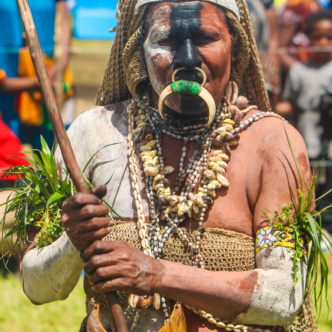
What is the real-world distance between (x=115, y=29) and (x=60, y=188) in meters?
0.91

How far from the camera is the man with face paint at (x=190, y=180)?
2752mm

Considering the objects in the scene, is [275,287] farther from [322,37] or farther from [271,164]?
[322,37]

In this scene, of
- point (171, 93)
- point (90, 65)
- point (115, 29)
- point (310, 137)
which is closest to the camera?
point (171, 93)

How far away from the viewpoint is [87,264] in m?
2.55

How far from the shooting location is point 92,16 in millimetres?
8594

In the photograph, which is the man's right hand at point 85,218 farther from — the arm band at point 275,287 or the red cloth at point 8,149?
the red cloth at point 8,149

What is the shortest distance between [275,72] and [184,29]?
4642mm

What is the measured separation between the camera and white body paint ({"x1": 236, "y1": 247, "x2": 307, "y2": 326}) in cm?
275

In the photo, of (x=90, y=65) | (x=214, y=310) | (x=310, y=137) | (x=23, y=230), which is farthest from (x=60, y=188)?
(x=90, y=65)

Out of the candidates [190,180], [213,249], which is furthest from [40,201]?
[213,249]

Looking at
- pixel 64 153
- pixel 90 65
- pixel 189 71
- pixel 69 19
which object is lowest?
pixel 90 65

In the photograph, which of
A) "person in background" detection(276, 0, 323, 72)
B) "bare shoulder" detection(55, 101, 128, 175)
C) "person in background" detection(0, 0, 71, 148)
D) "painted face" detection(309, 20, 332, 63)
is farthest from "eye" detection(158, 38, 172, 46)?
"person in background" detection(276, 0, 323, 72)

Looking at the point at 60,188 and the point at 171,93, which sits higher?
the point at 171,93

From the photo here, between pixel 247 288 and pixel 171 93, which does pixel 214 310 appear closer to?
pixel 247 288
